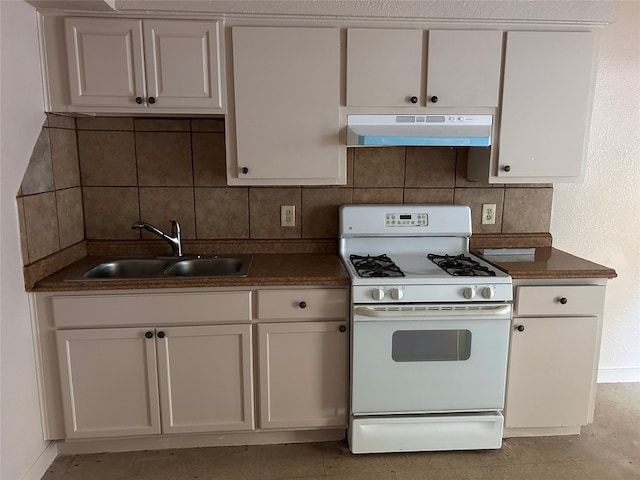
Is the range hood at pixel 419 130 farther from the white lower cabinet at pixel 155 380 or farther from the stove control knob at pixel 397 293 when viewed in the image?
the white lower cabinet at pixel 155 380

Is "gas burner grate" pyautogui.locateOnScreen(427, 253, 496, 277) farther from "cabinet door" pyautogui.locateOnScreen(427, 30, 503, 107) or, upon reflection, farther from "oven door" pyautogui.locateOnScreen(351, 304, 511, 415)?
"cabinet door" pyautogui.locateOnScreen(427, 30, 503, 107)

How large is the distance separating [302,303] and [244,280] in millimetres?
280

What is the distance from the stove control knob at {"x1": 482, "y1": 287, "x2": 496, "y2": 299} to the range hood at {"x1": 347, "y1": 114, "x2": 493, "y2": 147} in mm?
669

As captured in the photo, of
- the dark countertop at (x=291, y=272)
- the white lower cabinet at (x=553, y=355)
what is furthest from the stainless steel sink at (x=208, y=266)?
the white lower cabinet at (x=553, y=355)

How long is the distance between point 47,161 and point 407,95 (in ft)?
5.55

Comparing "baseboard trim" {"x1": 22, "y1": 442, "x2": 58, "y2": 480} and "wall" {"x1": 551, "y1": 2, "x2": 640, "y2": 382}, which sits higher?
"wall" {"x1": 551, "y1": 2, "x2": 640, "y2": 382}

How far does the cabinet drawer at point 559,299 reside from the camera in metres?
2.22

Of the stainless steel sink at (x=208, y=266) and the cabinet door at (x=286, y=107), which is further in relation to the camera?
the stainless steel sink at (x=208, y=266)

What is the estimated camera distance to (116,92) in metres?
2.17

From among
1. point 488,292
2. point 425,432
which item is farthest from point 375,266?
point 425,432

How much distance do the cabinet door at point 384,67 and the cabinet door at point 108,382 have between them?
1.48 m

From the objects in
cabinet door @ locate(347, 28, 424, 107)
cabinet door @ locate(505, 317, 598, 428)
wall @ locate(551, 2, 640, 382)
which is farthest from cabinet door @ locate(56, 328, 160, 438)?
wall @ locate(551, 2, 640, 382)

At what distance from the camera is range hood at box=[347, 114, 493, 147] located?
2.23m

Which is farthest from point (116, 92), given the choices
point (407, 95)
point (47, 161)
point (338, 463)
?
point (338, 463)
